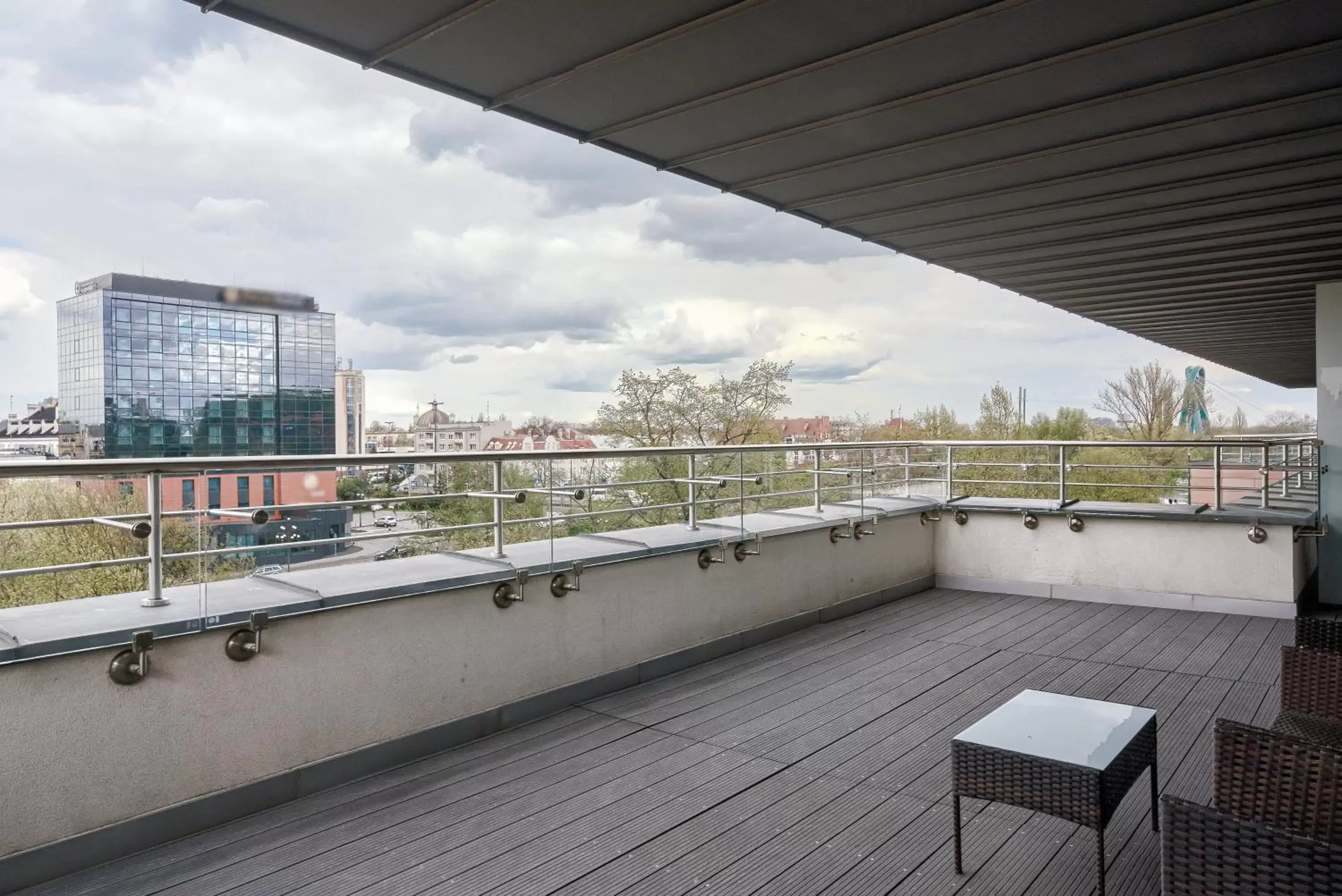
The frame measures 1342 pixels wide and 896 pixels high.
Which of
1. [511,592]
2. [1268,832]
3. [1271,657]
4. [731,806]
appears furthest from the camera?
[1271,657]

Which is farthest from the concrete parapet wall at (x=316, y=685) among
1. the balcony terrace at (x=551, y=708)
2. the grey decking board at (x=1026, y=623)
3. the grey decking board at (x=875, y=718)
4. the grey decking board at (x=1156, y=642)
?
Answer: the grey decking board at (x=1156, y=642)

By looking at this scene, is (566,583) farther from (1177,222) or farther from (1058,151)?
(1177,222)

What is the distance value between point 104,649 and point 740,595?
3382 millimetres

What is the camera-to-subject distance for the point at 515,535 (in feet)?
14.4

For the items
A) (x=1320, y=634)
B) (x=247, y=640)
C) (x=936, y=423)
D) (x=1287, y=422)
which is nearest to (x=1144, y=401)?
(x=1287, y=422)

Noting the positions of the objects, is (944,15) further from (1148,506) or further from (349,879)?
(1148,506)

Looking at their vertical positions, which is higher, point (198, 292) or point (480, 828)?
point (198, 292)

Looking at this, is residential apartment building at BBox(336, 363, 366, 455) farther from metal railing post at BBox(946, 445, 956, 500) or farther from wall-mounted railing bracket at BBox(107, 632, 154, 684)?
wall-mounted railing bracket at BBox(107, 632, 154, 684)

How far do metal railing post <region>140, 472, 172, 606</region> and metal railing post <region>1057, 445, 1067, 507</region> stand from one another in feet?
20.3

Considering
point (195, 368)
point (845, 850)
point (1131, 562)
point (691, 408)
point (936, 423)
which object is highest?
point (195, 368)

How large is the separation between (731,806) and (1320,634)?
8.07ft

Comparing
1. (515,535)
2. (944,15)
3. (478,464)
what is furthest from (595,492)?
(944,15)

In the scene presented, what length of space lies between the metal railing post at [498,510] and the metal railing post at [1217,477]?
5.19 meters

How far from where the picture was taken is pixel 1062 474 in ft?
22.8
